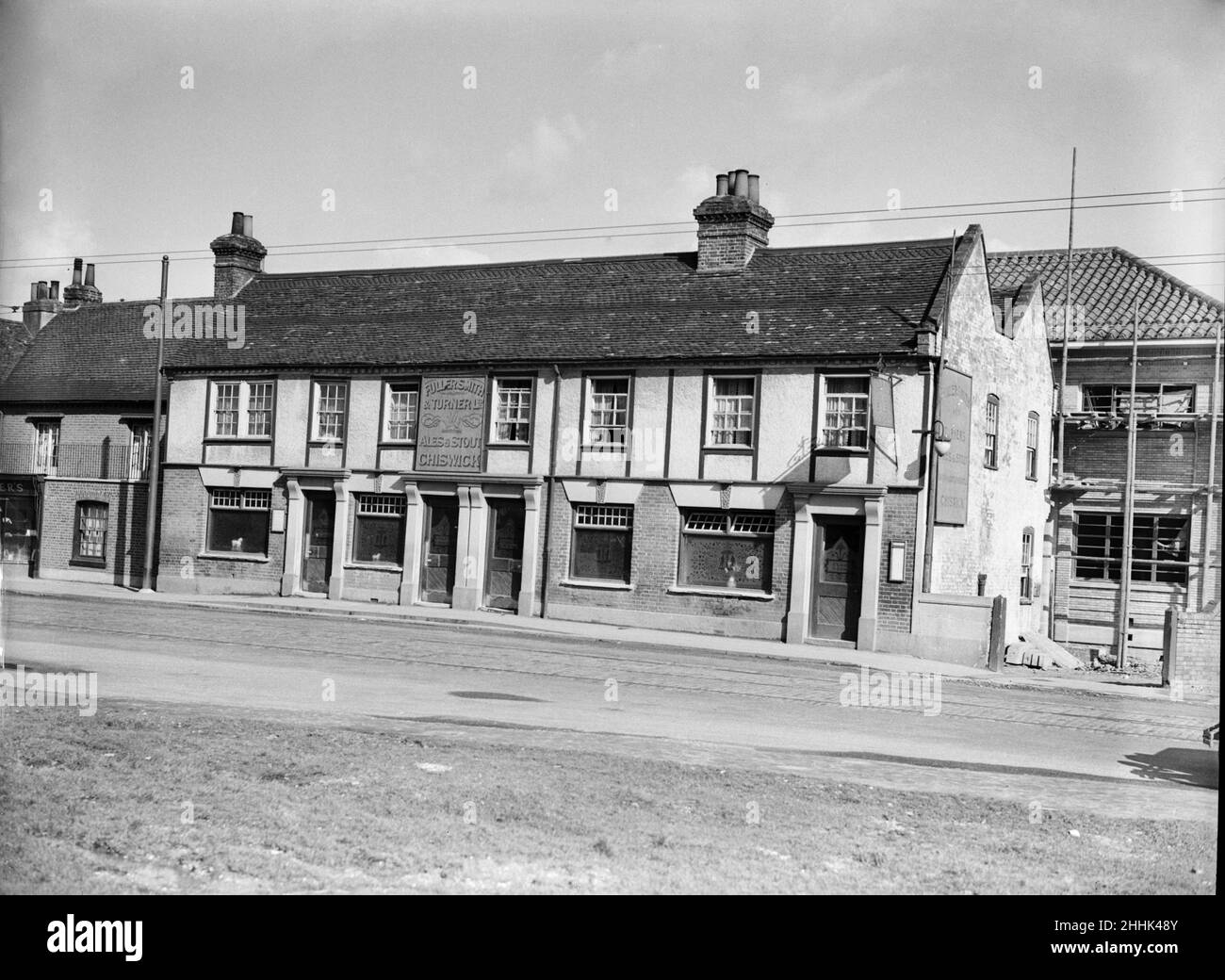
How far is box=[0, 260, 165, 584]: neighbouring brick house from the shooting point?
34000 millimetres

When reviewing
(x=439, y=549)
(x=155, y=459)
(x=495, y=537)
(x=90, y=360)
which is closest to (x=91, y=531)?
(x=155, y=459)

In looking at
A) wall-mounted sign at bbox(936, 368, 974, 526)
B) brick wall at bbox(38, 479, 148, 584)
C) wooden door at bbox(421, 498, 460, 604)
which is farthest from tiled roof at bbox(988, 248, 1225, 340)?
brick wall at bbox(38, 479, 148, 584)

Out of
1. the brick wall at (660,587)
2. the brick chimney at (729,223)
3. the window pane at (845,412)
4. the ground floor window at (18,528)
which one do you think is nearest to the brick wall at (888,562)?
the window pane at (845,412)

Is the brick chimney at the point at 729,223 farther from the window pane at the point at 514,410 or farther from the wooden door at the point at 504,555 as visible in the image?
the wooden door at the point at 504,555

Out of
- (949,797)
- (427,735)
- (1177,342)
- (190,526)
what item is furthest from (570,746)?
(1177,342)

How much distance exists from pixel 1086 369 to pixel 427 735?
27216mm

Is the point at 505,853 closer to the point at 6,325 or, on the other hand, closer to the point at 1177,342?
the point at 1177,342

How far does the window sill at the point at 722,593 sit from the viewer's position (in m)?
26.0

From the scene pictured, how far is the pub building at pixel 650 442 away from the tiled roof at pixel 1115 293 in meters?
2.21

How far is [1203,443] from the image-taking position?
105ft

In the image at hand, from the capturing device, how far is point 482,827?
7.65 m

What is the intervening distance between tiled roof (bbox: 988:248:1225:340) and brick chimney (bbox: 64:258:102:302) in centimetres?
2822

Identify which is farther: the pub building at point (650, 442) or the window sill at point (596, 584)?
the window sill at point (596, 584)
